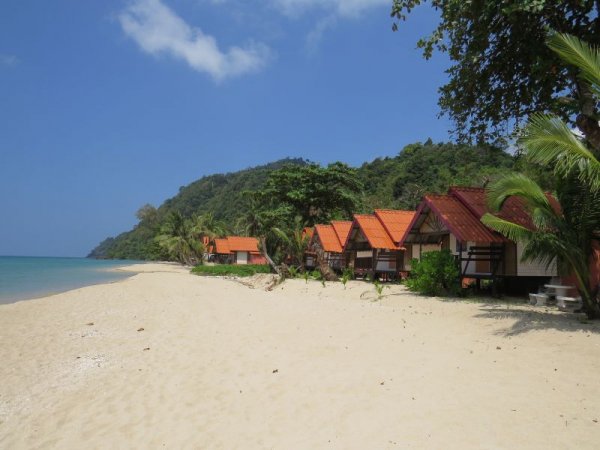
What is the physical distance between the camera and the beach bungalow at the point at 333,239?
92.2ft

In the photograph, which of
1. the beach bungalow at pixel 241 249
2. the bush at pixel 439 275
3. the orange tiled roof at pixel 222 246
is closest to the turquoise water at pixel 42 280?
the orange tiled roof at pixel 222 246

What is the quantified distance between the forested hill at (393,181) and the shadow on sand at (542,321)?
6312 mm

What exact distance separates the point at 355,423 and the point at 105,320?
29.3ft

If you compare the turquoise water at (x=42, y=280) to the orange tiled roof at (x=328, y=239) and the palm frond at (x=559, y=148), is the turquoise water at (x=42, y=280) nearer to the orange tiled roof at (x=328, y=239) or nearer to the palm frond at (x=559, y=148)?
the orange tiled roof at (x=328, y=239)

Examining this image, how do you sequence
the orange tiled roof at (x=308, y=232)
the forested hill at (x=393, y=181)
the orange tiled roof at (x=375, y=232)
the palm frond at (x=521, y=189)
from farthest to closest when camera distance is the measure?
1. the forested hill at (x=393, y=181)
2. the orange tiled roof at (x=308, y=232)
3. the orange tiled roof at (x=375, y=232)
4. the palm frond at (x=521, y=189)

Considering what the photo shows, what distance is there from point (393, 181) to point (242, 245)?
26.8 m

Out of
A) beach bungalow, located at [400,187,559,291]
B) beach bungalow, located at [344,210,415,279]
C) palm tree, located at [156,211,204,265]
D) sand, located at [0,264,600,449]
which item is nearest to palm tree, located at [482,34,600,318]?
sand, located at [0,264,600,449]

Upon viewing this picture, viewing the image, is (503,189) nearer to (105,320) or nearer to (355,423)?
(355,423)

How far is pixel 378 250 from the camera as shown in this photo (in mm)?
23578

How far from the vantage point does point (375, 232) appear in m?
23.8

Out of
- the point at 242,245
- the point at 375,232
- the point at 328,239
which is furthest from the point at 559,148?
the point at 242,245

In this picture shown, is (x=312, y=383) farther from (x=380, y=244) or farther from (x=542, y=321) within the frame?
(x=380, y=244)

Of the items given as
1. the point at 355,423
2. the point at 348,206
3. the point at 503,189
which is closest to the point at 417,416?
the point at 355,423

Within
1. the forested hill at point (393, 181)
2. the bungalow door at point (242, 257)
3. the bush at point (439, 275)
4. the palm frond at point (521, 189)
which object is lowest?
the bush at point (439, 275)
